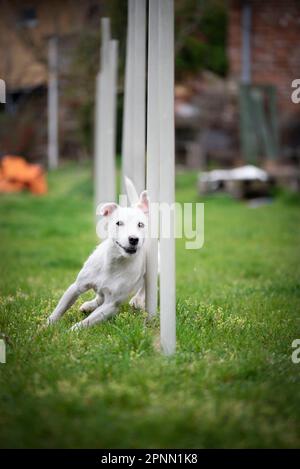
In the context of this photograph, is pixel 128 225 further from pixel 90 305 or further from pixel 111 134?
pixel 111 134

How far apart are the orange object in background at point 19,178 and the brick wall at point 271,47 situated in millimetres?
6805

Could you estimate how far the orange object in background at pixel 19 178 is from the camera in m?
17.1

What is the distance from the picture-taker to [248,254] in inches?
342

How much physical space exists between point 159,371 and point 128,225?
3.59 ft

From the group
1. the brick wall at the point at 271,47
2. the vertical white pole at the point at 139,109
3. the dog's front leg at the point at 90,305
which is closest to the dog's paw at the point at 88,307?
the dog's front leg at the point at 90,305

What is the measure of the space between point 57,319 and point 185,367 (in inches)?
48.1

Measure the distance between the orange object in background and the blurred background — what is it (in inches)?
91.4

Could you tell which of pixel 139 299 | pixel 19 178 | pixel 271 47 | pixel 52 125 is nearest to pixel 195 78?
pixel 271 47

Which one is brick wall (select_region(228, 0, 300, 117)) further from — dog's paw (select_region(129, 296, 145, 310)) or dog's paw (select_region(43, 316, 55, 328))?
dog's paw (select_region(43, 316, 55, 328))

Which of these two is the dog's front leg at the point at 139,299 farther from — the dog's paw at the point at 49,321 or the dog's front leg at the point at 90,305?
the dog's paw at the point at 49,321

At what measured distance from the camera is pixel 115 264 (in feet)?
14.4
